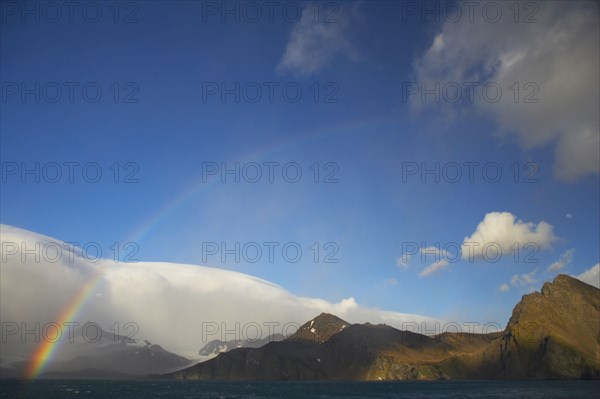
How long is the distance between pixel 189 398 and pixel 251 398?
75.8 feet

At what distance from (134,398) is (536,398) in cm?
14109

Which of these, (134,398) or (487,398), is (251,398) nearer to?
(134,398)

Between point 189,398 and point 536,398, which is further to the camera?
point 189,398

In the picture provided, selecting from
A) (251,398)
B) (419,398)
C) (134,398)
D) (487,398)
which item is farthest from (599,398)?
(134,398)

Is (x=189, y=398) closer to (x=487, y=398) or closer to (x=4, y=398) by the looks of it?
(x=4, y=398)

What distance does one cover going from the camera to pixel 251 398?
16500 centimetres

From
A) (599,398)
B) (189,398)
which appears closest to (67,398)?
(189,398)

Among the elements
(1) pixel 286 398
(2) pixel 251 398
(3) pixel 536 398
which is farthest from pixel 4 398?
(3) pixel 536 398

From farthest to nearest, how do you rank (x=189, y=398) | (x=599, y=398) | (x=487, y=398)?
1. (x=189, y=398)
2. (x=487, y=398)
3. (x=599, y=398)

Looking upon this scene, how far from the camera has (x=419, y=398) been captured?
16538 centimetres

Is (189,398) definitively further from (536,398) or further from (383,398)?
(536,398)

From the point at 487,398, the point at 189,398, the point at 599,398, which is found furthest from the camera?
the point at 189,398

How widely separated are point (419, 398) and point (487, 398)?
24.6m

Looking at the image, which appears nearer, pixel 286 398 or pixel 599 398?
pixel 599 398
